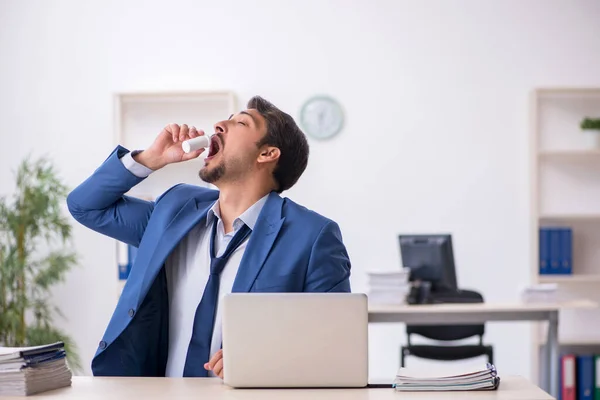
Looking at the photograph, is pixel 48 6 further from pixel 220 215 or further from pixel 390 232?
pixel 220 215

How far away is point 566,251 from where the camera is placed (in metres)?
5.61

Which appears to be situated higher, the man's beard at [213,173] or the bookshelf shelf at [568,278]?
the man's beard at [213,173]

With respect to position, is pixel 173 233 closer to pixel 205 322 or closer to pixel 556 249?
Result: pixel 205 322

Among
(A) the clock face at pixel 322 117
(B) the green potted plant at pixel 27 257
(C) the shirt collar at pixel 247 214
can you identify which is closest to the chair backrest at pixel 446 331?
(A) the clock face at pixel 322 117

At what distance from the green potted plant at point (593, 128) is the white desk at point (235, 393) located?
12.8ft

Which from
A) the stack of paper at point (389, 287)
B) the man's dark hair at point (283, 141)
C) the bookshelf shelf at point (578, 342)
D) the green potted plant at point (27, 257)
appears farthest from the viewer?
the bookshelf shelf at point (578, 342)

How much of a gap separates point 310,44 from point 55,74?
6.06ft

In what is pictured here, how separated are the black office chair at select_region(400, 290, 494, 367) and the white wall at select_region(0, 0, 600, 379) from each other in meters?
0.59

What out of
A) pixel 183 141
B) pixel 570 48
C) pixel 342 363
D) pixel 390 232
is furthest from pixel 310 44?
pixel 342 363

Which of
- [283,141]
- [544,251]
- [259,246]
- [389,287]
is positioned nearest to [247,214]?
[259,246]

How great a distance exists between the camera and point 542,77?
5.86 m

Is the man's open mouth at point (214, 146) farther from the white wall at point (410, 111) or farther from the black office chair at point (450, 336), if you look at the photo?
the white wall at point (410, 111)

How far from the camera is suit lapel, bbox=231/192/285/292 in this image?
2.44 meters

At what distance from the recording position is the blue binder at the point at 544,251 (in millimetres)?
5617
